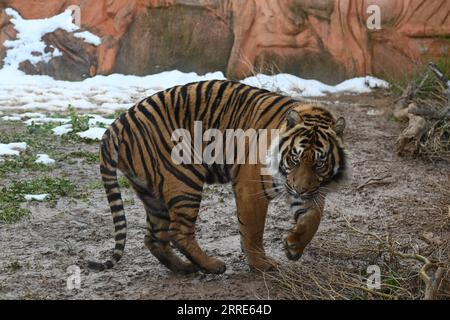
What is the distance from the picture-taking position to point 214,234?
17.6 feet

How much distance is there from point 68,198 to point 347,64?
22.1ft

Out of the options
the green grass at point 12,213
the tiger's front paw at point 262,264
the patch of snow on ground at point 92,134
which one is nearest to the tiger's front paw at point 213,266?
the tiger's front paw at point 262,264

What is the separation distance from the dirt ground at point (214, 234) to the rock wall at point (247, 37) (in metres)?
4.00

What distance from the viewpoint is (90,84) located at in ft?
38.9

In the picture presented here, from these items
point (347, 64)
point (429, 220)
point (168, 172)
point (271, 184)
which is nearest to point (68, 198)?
point (168, 172)

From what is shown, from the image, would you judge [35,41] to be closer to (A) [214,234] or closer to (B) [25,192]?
(B) [25,192]

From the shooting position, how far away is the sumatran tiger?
13.2 feet

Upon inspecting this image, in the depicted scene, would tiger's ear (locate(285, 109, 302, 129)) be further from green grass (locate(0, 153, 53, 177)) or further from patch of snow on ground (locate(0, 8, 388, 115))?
patch of snow on ground (locate(0, 8, 388, 115))

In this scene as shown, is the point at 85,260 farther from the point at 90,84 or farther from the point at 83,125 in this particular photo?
the point at 90,84

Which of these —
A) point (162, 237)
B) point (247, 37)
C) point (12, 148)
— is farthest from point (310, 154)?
point (247, 37)

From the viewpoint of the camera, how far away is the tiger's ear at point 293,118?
160 inches

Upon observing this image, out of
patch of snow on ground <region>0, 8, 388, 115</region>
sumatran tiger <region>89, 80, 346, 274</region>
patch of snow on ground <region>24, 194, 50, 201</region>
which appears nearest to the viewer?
sumatran tiger <region>89, 80, 346, 274</region>

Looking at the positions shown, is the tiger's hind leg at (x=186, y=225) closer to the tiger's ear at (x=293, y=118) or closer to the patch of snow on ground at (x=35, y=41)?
the tiger's ear at (x=293, y=118)

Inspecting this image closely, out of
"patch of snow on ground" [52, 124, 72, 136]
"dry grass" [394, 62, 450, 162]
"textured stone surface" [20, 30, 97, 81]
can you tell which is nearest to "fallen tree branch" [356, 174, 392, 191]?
"dry grass" [394, 62, 450, 162]
